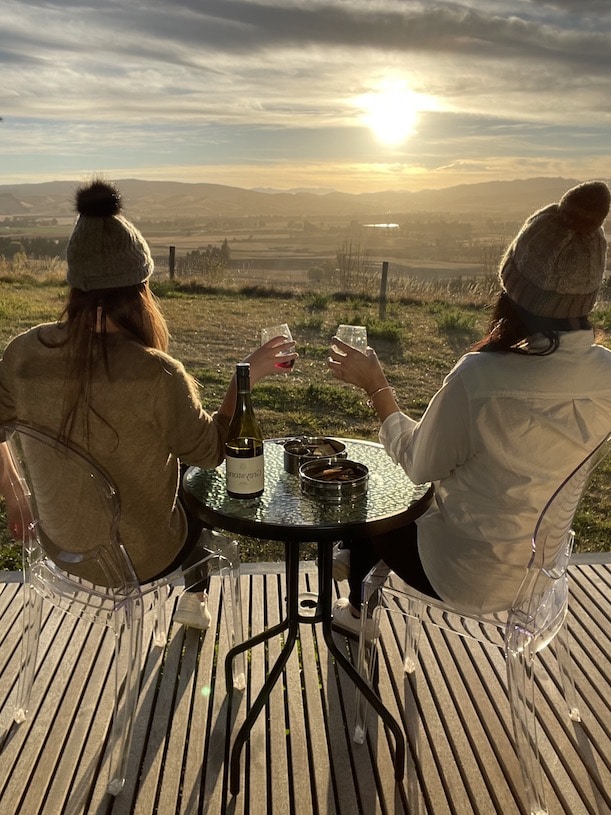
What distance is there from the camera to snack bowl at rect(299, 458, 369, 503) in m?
1.81

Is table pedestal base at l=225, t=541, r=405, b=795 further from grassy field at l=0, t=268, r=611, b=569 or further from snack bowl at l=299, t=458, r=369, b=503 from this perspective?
grassy field at l=0, t=268, r=611, b=569

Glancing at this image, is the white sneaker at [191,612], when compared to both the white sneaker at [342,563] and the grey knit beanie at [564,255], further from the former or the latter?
the grey knit beanie at [564,255]

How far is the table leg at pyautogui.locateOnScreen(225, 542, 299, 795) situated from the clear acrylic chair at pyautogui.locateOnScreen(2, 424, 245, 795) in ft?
0.31

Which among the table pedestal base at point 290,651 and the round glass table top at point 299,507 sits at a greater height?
the round glass table top at point 299,507

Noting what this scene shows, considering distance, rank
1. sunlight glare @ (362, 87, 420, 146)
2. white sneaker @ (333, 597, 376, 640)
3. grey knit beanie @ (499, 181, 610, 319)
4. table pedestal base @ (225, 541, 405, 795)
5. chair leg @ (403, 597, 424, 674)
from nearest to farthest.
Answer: grey knit beanie @ (499, 181, 610, 319), table pedestal base @ (225, 541, 405, 795), chair leg @ (403, 597, 424, 674), white sneaker @ (333, 597, 376, 640), sunlight glare @ (362, 87, 420, 146)

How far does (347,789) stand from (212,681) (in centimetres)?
62

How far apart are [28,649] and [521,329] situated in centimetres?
174

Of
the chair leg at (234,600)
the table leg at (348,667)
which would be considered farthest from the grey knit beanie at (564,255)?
the chair leg at (234,600)

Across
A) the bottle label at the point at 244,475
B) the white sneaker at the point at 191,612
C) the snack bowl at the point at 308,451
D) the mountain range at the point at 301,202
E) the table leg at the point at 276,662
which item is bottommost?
the mountain range at the point at 301,202

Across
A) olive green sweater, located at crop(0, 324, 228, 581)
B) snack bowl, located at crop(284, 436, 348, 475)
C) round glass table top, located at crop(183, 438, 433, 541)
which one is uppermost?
olive green sweater, located at crop(0, 324, 228, 581)

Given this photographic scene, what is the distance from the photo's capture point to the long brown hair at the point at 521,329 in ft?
5.15

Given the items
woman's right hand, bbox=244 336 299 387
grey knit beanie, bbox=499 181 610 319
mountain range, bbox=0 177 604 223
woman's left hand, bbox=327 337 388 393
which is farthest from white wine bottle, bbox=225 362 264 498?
mountain range, bbox=0 177 604 223

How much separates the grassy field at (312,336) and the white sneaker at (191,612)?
74 centimetres

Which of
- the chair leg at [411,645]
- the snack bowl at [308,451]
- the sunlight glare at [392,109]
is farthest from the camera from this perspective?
the sunlight glare at [392,109]
